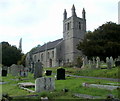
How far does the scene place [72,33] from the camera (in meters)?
60.6

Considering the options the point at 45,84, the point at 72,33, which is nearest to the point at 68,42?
the point at 72,33

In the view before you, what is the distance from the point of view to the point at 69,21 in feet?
207

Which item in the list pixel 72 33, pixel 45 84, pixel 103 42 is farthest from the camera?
pixel 72 33

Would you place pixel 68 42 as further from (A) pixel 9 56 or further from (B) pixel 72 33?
(A) pixel 9 56

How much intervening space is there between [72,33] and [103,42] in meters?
26.4

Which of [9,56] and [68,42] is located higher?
[68,42]

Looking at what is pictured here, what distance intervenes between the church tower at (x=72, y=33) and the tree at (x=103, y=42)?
20700 mm

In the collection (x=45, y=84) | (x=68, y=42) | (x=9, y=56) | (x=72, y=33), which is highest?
(x=72, y=33)

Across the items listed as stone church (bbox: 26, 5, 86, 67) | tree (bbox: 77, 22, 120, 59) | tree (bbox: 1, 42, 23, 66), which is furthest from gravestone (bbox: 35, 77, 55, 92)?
tree (bbox: 1, 42, 23, 66)

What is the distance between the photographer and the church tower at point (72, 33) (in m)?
59.6

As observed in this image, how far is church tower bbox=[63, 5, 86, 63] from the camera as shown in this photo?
59.6 metres

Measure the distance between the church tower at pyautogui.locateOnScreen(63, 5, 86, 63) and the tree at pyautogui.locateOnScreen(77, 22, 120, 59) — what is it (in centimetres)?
2070

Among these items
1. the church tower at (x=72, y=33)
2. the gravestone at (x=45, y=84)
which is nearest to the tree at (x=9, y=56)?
the church tower at (x=72, y=33)

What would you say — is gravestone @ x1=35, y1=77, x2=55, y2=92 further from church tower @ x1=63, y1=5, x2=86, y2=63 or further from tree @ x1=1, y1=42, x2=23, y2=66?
tree @ x1=1, y1=42, x2=23, y2=66
